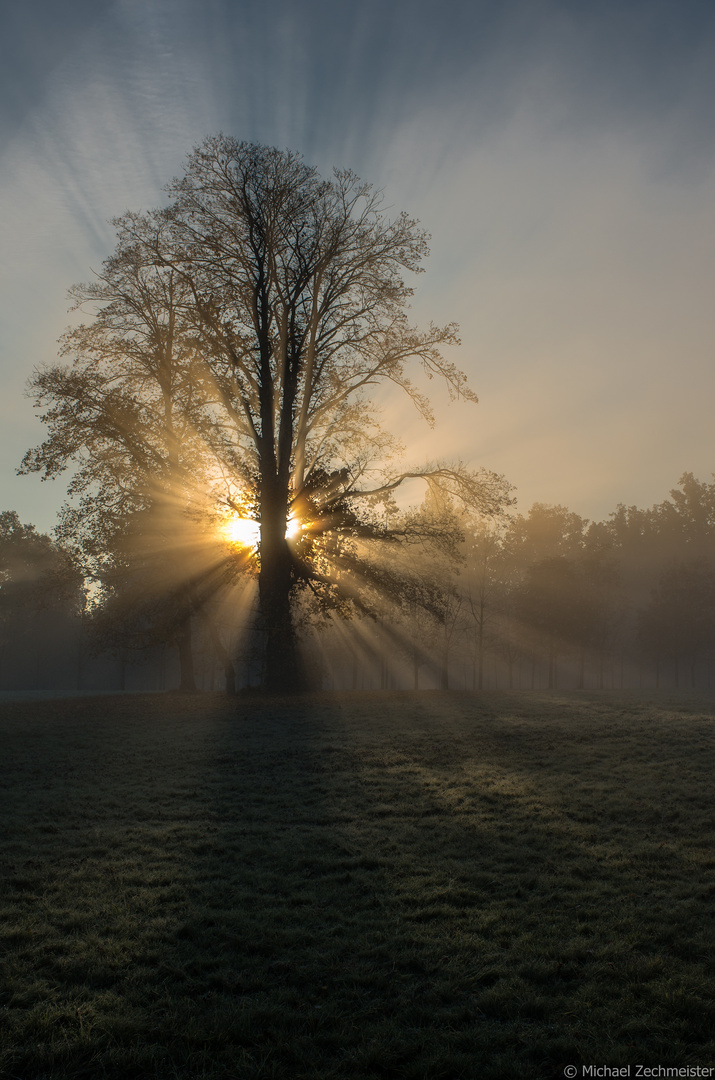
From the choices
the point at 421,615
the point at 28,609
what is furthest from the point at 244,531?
the point at 28,609

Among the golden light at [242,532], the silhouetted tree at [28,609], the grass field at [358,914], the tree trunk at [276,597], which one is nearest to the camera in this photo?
the grass field at [358,914]

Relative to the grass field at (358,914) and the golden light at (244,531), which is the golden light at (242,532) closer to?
the golden light at (244,531)

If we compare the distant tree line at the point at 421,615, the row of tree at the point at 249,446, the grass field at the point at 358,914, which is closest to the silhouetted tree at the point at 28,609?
the distant tree line at the point at 421,615

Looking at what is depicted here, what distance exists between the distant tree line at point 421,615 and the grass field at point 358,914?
10564mm

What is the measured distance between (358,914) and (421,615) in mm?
24332

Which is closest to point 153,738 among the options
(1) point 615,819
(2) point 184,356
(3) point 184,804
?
(3) point 184,804

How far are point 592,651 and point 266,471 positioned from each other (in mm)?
40501

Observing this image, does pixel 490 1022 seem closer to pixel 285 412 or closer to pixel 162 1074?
pixel 162 1074

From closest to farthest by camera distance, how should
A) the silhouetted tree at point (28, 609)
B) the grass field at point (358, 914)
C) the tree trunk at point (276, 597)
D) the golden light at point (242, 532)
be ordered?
the grass field at point (358, 914) → the tree trunk at point (276, 597) → the golden light at point (242, 532) → the silhouetted tree at point (28, 609)

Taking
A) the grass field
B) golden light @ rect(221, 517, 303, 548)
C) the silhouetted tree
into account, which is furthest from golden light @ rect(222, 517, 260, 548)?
the silhouetted tree

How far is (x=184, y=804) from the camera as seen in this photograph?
11.2 meters

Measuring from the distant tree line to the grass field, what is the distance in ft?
34.7

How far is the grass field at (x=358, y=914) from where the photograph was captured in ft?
15.4

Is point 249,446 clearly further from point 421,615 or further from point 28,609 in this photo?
point 28,609
